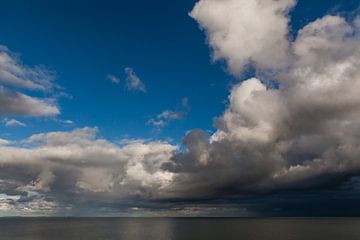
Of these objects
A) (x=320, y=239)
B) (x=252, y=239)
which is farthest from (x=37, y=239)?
(x=320, y=239)

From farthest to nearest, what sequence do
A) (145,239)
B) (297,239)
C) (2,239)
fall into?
(2,239), (145,239), (297,239)

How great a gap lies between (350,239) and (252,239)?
4598 centimetres

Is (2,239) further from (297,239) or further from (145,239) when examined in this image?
(297,239)

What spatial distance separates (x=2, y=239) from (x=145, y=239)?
78431 mm

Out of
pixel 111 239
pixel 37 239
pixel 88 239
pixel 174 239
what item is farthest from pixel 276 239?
pixel 37 239

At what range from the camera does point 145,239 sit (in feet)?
542

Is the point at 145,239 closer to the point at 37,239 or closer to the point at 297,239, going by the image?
the point at 37,239

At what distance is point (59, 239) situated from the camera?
6658 inches

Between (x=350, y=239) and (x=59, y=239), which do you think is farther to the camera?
(x=59, y=239)

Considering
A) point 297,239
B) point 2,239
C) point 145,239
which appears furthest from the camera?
point 2,239

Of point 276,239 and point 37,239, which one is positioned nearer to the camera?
point 276,239

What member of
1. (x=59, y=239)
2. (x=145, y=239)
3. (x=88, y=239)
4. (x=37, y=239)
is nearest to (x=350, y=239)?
(x=145, y=239)

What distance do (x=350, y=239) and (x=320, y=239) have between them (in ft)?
47.7

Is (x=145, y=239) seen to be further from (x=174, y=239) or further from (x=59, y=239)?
(x=59, y=239)
